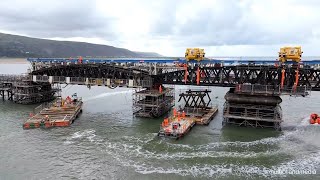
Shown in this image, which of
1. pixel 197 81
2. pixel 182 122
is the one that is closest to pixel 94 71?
pixel 197 81

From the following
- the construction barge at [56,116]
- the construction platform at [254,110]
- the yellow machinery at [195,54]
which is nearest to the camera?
the construction platform at [254,110]

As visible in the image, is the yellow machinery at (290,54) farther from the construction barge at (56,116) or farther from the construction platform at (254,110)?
the construction barge at (56,116)

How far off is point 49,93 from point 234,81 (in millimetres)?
44063

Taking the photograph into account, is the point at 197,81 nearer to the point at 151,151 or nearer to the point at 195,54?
the point at 195,54

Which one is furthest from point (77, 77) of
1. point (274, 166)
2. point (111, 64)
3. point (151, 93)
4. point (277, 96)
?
point (274, 166)

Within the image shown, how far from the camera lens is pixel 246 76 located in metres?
48.8

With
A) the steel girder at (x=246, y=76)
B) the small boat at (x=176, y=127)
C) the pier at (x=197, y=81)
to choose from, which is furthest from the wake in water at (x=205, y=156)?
the steel girder at (x=246, y=76)

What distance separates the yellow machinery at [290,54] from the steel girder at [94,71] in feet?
78.3

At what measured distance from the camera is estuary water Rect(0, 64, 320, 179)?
2980cm

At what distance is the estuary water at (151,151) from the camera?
29.8 meters

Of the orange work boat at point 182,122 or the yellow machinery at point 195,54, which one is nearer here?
the orange work boat at point 182,122

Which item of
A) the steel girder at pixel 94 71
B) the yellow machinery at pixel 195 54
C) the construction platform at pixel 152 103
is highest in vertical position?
the yellow machinery at pixel 195 54

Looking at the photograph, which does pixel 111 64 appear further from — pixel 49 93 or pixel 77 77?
pixel 49 93

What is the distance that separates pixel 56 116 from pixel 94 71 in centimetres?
1511
